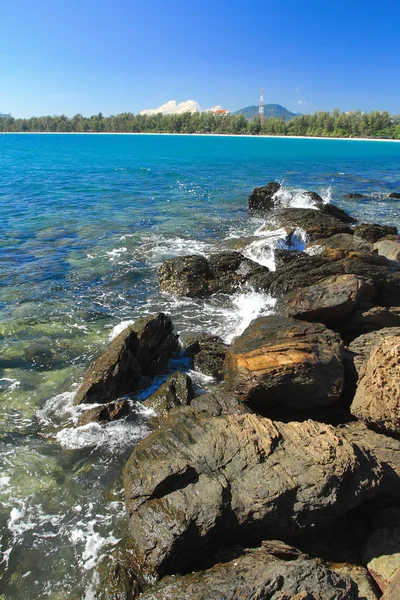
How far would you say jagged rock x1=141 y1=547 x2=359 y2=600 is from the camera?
14.6ft

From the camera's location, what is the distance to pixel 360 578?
204 inches

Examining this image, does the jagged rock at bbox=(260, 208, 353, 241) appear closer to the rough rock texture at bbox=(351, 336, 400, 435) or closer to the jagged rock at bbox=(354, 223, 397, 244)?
the jagged rock at bbox=(354, 223, 397, 244)

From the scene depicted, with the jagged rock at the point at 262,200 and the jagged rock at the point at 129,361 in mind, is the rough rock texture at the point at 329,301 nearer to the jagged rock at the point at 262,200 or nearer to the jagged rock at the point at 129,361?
the jagged rock at the point at 129,361

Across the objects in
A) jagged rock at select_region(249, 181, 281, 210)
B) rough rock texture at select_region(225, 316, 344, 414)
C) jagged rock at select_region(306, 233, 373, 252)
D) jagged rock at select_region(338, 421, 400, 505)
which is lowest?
jagged rock at select_region(338, 421, 400, 505)

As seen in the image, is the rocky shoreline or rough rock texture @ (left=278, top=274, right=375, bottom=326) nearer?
the rocky shoreline

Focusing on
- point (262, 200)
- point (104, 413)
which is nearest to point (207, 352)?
point (104, 413)

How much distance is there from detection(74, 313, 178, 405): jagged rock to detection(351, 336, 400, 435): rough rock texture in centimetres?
538

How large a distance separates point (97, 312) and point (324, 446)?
10.6 meters

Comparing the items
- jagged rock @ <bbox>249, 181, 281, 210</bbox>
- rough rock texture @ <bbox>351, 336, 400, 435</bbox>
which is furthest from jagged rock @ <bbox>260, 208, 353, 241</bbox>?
rough rock texture @ <bbox>351, 336, 400, 435</bbox>

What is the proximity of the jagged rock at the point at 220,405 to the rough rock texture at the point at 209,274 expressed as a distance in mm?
8275

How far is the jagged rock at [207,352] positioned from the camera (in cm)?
1066

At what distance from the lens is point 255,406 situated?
26.7ft

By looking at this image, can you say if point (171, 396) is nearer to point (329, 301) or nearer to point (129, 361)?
point (129, 361)

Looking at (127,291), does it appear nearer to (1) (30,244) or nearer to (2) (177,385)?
(2) (177,385)
